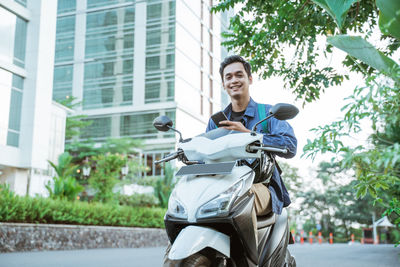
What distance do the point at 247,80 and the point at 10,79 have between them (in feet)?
66.5

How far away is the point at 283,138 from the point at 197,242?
0.98 meters

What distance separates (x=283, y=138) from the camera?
9.04 ft

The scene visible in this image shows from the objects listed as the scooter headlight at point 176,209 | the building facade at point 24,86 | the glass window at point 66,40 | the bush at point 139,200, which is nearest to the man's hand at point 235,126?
the scooter headlight at point 176,209

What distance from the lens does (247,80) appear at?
3.14 m

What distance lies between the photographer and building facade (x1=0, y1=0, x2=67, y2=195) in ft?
68.1

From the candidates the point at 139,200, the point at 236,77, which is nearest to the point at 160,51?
the point at 139,200

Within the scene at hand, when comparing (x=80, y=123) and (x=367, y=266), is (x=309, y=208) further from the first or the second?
(x=367, y=266)

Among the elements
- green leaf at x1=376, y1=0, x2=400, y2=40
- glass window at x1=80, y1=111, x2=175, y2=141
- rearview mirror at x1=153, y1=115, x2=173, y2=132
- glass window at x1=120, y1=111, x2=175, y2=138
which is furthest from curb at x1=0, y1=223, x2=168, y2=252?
glass window at x1=80, y1=111, x2=175, y2=141

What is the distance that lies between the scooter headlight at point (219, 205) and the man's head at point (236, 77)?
1055 millimetres

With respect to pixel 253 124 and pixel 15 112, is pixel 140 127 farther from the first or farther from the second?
pixel 253 124

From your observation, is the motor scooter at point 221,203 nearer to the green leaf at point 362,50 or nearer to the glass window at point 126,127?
the green leaf at point 362,50

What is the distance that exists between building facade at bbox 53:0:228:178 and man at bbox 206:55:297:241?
33.8m

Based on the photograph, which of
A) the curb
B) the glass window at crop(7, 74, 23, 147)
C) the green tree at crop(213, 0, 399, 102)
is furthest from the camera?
the glass window at crop(7, 74, 23, 147)

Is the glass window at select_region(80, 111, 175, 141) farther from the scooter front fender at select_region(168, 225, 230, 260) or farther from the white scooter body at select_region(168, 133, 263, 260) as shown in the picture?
the scooter front fender at select_region(168, 225, 230, 260)
